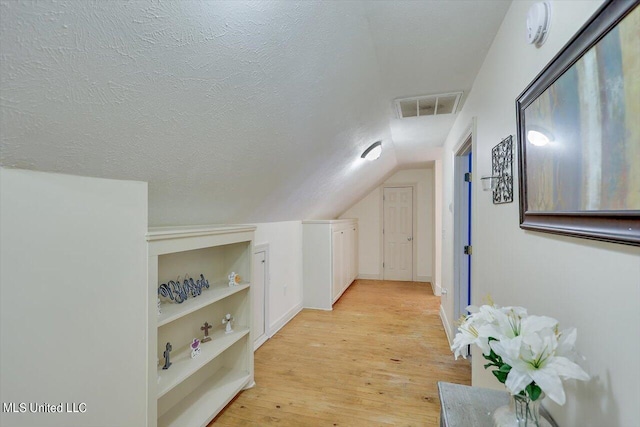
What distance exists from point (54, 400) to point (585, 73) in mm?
1874

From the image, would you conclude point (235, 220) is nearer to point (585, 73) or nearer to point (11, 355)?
point (11, 355)

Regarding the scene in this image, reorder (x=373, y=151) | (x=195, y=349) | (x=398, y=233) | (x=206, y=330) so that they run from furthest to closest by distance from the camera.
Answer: (x=398, y=233), (x=373, y=151), (x=206, y=330), (x=195, y=349)

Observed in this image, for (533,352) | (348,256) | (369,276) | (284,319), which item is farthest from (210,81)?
(369,276)

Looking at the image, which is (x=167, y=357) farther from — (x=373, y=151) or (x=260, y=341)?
(x=373, y=151)

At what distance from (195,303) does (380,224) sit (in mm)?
4507

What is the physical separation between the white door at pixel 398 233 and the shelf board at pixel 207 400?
4082mm

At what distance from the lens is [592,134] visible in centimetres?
68

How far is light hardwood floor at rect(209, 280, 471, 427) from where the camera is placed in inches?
72.8

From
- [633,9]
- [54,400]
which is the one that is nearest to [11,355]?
[54,400]

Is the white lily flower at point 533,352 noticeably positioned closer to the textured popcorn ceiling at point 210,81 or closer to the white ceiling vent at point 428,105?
the textured popcorn ceiling at point 210,81

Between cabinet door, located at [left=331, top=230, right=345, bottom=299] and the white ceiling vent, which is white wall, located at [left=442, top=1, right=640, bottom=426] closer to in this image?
the white ceiling vent

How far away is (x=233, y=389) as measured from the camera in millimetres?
1949

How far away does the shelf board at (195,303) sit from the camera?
1491mm

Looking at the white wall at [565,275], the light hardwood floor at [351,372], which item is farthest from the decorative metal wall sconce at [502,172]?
the light hardwood floor at [351,372]
